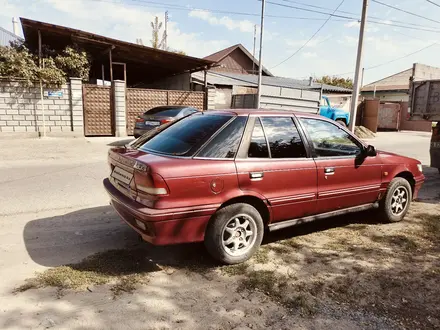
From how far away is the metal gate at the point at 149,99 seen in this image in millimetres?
14328

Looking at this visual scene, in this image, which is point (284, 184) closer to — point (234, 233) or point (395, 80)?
Result: point (234, 233)

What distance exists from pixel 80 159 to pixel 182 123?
612 cm

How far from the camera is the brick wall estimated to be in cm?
1202

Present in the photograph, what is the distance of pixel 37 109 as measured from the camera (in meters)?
12.4

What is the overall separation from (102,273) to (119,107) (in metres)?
11.8

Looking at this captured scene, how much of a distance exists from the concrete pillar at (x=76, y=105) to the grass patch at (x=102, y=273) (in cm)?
1098

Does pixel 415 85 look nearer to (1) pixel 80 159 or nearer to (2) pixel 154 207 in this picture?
(2) pixel 154 207

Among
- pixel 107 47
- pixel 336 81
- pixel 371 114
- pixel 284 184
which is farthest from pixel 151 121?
pixel 336 81

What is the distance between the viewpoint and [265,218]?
3.59 m

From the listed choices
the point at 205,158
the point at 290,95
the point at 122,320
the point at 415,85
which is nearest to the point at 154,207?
the point at 205,158

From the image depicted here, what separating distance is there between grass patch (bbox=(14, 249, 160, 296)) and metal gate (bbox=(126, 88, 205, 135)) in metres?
11.7

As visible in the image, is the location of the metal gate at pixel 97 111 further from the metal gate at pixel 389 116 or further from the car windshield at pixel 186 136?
the metal gate at pixel 389 116

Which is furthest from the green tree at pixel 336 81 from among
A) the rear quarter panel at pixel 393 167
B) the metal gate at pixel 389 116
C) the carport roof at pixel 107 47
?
the rear quarter panel at pixel 393 167

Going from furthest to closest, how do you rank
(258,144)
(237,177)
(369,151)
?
(369,151) < (258,144) < (237,177)
